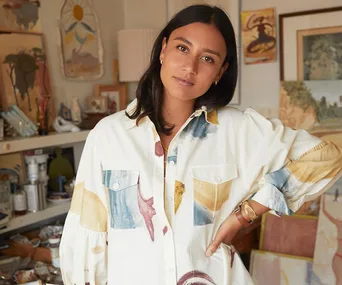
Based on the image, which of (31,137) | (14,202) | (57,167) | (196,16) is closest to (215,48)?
(196,16)

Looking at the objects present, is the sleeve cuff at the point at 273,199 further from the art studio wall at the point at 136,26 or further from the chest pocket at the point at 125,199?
the art studio wall at the point at 136,26

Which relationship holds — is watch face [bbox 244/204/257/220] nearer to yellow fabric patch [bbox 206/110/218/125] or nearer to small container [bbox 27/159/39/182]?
yellow fabric patch [bbox 206/110/218/125]

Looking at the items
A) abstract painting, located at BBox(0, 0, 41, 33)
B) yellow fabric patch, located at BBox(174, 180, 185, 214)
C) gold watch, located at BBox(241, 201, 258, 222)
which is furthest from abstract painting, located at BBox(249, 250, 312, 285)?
abstract painting, located at BBox(0, 0, 41, 33)

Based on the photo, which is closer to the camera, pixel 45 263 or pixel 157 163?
pixel 157 163

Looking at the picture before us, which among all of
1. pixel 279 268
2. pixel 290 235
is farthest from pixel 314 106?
pixel 279 268

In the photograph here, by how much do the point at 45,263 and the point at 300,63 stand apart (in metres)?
1.51

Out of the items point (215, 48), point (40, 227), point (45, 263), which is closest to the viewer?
point (215, 48)

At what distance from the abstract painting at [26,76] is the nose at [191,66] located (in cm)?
112

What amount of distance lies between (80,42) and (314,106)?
4.14 ft

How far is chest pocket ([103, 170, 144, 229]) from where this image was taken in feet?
3.40

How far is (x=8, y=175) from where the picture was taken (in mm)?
1848

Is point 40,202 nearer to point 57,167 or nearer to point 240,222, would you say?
point 57,167

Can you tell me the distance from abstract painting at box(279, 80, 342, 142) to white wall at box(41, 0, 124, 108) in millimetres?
1027

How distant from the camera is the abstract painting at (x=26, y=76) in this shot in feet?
6.04
